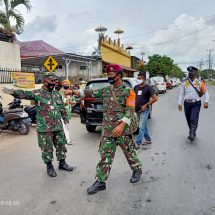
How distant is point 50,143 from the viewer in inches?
174

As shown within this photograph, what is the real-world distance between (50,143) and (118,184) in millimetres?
1287

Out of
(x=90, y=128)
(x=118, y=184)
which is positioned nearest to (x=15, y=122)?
(x=90, y=128)

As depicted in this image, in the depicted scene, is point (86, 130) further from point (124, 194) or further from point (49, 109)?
point (124, 194)

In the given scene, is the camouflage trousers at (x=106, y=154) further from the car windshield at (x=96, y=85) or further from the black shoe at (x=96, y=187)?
the car windshield at (x=96, y=85)

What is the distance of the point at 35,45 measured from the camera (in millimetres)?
31844

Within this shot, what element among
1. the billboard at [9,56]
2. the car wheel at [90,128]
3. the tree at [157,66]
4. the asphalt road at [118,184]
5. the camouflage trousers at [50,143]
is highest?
the tree at [157,66]

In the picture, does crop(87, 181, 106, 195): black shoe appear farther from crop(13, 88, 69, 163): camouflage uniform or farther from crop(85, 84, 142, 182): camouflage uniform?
crop(13, 88, 69, 163): camouflage uniform

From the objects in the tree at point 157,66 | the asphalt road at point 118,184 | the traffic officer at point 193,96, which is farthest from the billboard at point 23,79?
the tree at point 157,66

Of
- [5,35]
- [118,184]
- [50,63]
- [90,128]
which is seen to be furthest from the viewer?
[5,35]

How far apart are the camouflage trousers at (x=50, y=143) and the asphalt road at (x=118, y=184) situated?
0.33 meters

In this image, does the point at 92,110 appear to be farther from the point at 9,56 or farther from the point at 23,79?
the point at 9,56

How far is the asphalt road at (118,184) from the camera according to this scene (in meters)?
3.33

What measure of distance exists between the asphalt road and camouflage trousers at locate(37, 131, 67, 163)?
0.33 metres

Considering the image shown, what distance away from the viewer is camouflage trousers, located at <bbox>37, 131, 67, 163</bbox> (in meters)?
4.37
